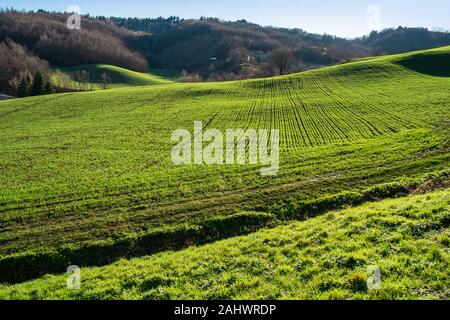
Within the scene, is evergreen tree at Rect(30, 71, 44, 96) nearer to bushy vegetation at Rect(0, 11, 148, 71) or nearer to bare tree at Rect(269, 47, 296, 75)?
bare tree at Rect(269, 47, 296, 75)

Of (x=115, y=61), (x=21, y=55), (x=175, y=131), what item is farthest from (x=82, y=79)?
(x=175, y=131)

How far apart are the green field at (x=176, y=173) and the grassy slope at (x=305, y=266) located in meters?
0.63

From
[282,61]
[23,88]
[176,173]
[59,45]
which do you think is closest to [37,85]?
[23,88]

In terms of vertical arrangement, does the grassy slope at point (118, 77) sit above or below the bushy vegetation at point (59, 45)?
below

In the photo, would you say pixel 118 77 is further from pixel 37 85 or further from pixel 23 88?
pixel 37 85

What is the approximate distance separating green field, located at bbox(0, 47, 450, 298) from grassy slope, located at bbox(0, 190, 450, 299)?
25.0 inches

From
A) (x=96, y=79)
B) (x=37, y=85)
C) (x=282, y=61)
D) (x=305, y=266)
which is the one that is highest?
(x=282, y=61)

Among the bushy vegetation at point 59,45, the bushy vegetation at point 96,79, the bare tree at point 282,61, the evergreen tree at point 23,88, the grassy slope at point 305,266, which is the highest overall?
the bushy vegetation at point 59,45

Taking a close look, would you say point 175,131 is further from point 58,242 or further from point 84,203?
point 58,242

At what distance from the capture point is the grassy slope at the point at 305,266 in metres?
10.5

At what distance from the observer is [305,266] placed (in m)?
12.2

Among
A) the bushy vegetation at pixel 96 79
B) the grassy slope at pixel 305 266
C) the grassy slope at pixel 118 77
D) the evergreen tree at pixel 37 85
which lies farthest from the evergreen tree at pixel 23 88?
the grassy slope at pixel 305 266

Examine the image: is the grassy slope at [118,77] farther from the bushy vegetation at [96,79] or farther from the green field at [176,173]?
the green field at [176,173]

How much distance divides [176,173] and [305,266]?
1707cm
